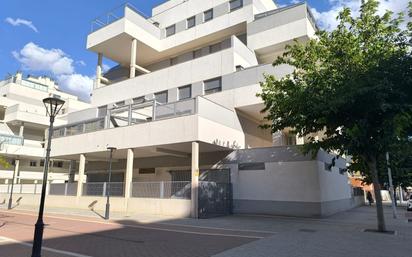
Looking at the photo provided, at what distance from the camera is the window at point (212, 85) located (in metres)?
24.3

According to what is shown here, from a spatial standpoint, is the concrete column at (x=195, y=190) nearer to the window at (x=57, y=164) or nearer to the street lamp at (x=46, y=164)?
the street lamp at (x=46, y=164)

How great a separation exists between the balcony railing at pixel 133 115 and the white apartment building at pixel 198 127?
0.28ft

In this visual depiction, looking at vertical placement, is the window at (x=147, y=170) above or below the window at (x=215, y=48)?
below

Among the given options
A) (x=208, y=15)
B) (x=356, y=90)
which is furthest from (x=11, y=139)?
(x=356, y=90)

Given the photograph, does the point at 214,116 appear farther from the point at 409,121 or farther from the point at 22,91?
the point at 22,91

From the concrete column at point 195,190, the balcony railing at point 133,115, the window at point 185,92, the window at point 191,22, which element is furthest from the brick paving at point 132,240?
the window at point 191,22

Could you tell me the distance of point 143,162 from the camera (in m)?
27.0

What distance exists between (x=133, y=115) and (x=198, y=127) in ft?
24.2

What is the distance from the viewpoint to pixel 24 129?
47219 millimetres

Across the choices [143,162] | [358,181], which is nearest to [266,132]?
[143,162]

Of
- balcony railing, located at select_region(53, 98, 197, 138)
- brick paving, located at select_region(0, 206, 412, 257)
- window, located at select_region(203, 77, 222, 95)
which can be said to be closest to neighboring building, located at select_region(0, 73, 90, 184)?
balcony railing, located at select_region(53, 98, 197, 138)

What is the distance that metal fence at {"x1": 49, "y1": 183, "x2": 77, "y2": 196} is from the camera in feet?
85.5

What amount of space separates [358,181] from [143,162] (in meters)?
31.2

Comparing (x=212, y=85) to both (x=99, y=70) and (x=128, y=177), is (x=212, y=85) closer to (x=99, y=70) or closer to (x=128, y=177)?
(x=128, y=177)
